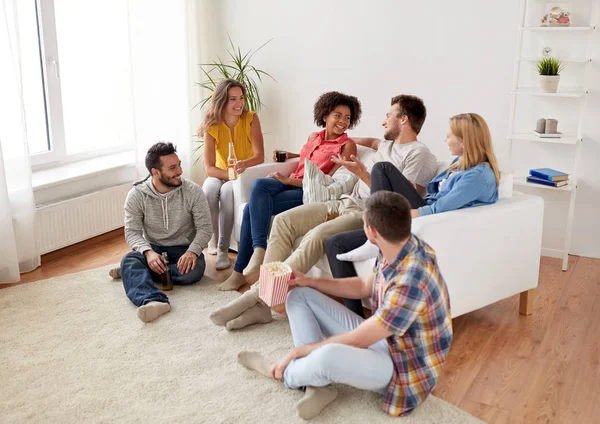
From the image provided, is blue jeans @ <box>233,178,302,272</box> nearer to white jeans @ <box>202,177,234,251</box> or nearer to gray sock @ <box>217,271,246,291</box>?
gray sock @ <box>217,271,246,291</box>

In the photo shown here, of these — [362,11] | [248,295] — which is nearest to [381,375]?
[248,295]

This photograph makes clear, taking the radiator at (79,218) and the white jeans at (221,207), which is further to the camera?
the radiator at (79,218)

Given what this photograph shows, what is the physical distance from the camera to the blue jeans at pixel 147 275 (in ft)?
11.5

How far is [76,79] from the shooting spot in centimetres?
497

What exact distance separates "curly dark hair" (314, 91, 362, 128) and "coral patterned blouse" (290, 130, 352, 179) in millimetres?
110

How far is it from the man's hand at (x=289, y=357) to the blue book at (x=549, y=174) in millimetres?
2184

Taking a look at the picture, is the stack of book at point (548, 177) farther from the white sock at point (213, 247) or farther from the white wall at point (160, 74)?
the white wall at point (160, 74)

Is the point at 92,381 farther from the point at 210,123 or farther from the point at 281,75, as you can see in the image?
the point at 281,75

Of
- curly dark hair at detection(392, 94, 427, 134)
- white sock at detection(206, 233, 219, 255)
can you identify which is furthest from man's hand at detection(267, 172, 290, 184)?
curly dark hair at detection(392, 94, 427, 134)

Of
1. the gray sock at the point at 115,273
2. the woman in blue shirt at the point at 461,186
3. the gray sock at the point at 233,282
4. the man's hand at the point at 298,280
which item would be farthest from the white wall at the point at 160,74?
the man's hand at the point at 298,280

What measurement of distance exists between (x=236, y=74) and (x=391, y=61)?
1.35 metres

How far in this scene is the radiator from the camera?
14.0ft

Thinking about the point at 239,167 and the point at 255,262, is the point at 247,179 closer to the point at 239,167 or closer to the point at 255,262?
the point at 239,167

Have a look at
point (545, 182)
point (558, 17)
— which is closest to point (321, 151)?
point (545, 182)
